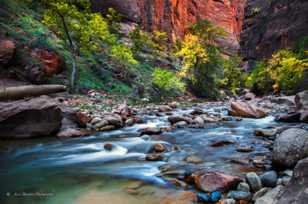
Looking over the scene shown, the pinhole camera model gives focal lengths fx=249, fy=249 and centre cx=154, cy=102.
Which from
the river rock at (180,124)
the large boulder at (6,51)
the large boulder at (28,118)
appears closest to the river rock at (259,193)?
the river rock at (180,124)

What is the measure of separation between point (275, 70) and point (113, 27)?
59.7ft

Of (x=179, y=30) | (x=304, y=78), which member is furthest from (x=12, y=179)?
(x=179, y=30)

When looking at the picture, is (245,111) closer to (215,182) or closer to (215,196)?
(215,182)

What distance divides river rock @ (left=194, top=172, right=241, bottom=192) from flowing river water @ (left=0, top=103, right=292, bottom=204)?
40 centimetres

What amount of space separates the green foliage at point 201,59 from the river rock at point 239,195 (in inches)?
752

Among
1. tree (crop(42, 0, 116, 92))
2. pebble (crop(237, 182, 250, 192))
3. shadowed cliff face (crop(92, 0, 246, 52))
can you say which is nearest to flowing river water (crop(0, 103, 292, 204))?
pebble (crop(237, 182, 250, 192))

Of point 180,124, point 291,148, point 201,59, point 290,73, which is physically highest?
point 201,59

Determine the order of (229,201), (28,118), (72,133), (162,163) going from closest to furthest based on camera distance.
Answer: (229,201)
(162,163)
(28,118)
(72,133)

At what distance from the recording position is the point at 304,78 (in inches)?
687

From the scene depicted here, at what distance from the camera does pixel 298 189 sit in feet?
7.43

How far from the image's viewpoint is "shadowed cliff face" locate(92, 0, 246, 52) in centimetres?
3450

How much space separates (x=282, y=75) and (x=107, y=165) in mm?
19921

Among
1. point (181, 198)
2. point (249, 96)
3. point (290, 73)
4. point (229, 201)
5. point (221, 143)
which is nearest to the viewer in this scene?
point (229, 201)

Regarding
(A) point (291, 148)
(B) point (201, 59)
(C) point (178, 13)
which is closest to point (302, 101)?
(A) point (291, 148)
